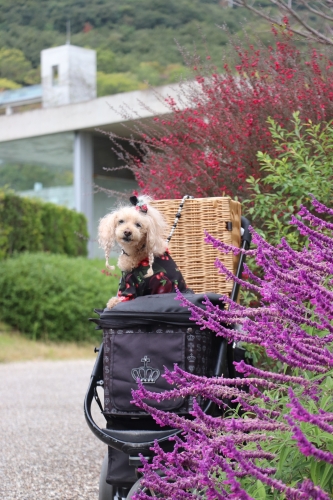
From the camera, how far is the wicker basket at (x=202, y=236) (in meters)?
3.91

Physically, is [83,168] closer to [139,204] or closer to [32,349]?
[32,349]

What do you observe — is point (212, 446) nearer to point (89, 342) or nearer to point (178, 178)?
point (178, 178)

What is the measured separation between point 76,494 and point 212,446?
2537mm

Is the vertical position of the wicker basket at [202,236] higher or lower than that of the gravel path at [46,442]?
higher

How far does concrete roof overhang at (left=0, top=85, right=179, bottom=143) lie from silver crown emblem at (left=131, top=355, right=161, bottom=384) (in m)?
16.1

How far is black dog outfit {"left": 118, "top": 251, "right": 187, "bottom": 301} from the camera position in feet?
12.0

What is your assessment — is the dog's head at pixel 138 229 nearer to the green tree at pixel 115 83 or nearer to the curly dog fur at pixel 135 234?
the curly dog fur at pixel 135 234

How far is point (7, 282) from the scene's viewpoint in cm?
1323

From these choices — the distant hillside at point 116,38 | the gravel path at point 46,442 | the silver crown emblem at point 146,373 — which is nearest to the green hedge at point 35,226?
the gravel path at point 46,442

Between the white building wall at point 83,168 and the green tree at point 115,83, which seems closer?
the white building wall at point 83,168

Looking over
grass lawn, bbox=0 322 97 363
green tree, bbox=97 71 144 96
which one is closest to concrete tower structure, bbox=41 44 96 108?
green tree, bbox=97 71 144 96

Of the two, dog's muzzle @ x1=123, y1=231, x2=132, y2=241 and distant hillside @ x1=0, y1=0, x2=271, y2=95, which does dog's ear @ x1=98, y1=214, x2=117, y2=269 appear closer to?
dog's muzzle @ x1=123, y1=231, x2=132, y2=241

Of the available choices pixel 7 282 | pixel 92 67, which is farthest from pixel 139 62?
pixel 7 282

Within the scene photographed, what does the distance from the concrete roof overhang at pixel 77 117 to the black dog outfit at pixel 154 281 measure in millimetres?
15312
